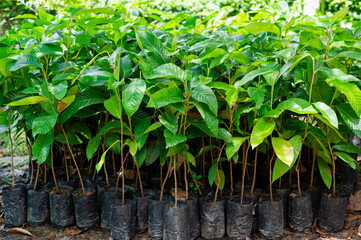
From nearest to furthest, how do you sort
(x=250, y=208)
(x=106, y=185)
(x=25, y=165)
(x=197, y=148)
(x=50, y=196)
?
(x=250, y=208) → (x=50, y=196) → (x=106, y=185) → (x=197, y=148) → (x=25, y=165)

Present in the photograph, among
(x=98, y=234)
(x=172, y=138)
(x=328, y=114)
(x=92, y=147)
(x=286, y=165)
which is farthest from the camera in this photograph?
(x=98, y=234)

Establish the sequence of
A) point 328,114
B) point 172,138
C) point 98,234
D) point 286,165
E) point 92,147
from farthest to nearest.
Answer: point 98,234 → point 92,147 → point 286,165 → point 172,138 → point 328,114

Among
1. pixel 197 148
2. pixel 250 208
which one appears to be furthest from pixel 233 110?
pixel 197 148

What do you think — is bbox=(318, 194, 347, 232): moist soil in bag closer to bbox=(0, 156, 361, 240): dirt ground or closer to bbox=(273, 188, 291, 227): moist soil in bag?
bbox=(0, 156, 361, 240): dirt ground

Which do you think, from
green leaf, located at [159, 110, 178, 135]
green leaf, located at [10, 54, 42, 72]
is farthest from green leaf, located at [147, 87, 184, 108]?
green leaf, located at [10, 54, 42, 72]

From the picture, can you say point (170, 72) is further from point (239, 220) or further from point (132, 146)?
point (239, 220)

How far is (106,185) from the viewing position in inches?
71.9

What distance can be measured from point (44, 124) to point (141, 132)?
41 cm

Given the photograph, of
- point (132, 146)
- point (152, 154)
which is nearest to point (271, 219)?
point (152, 154)

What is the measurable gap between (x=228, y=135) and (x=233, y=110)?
12 cm

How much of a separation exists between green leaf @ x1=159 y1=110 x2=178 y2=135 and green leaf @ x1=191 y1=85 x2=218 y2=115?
0.49 feet

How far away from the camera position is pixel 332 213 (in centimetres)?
157

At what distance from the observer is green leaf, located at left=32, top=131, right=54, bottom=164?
4.72 feet

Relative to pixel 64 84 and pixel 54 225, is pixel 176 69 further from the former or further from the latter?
pixel 54 225
